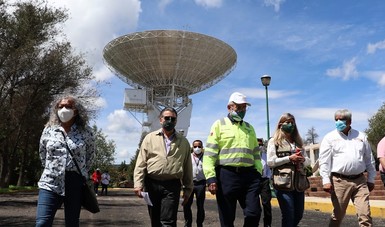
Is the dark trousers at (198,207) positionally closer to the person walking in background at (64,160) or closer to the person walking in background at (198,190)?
the person walking in background at (198,190)

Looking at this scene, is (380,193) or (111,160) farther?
(111,160)

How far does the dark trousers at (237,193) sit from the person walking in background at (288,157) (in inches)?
14.5

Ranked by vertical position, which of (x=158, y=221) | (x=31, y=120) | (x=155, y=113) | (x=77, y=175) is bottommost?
(x=158, y=221)

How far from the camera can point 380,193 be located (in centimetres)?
1539

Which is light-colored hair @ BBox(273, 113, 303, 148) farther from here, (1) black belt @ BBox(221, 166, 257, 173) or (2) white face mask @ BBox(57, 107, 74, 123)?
(2) white face mask @ BBox(57, 107, 74, 123)

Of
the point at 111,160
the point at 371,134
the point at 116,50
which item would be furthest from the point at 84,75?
the point at 111,160

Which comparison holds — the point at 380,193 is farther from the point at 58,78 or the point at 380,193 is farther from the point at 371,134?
the point at 371,134

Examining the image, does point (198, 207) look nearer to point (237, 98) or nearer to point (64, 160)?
point (237, 98)

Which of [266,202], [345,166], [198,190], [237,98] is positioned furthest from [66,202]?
[266,202]

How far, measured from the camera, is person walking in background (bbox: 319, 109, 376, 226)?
223 inches

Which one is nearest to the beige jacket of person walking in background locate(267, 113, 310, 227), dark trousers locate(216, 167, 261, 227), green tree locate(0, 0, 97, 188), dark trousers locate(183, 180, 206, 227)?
dark trousers locate(216, 167, 261, 227)

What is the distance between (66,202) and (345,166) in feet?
11.2

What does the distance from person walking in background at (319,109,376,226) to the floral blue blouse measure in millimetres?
3049

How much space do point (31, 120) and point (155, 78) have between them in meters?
25.8
